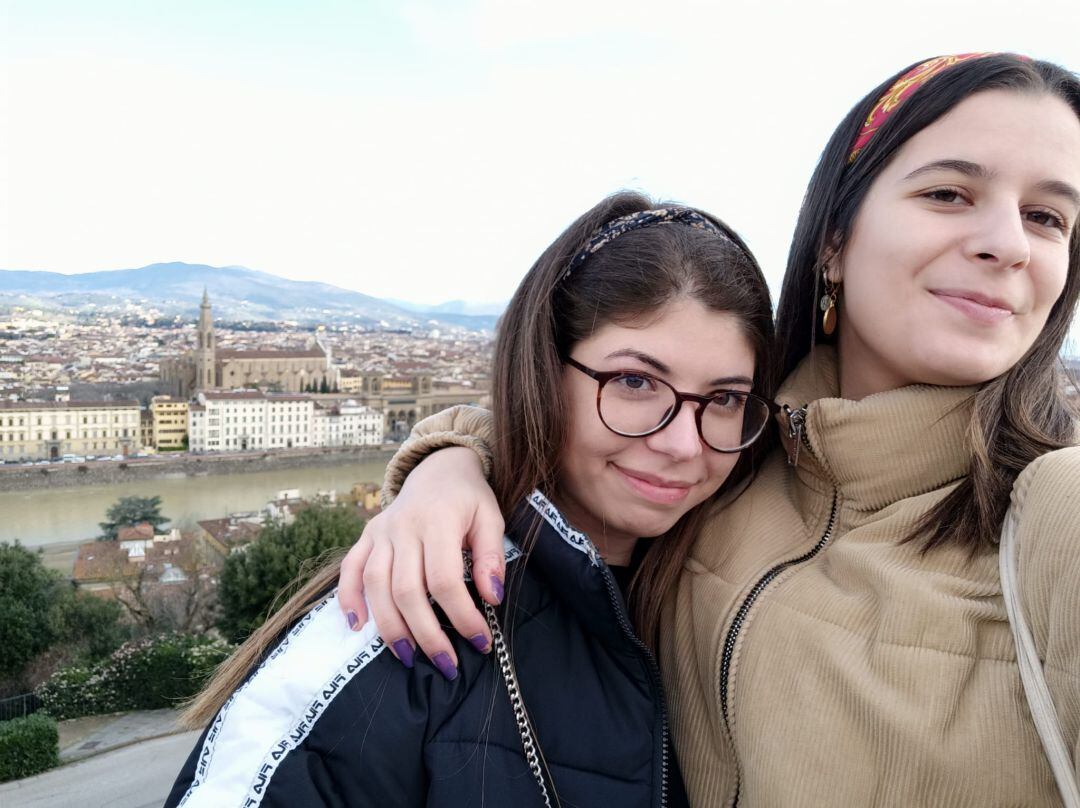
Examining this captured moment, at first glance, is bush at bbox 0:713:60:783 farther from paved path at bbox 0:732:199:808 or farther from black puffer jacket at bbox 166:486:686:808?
black puffer jacket at bbox 166:486:686:808

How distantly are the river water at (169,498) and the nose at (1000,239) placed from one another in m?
14.2

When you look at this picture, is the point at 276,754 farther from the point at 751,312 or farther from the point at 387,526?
the point at 751,312

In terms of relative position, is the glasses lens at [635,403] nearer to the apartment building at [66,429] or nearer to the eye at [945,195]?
the eye at [945,195]

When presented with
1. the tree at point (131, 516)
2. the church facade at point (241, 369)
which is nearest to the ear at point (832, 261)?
the tree at point (131, 516)

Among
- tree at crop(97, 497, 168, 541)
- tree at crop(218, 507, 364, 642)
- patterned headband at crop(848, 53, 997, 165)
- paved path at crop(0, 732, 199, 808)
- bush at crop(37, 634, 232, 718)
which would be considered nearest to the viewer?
patterned headband at crop(848, 53, 997, 165)

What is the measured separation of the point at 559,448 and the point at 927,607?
296mm

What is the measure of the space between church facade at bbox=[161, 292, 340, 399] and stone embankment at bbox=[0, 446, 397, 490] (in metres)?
4.17

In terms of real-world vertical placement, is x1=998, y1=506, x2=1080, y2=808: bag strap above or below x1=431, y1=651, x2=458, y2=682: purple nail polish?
above

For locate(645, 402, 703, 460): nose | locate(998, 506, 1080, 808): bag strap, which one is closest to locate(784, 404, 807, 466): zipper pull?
locate(645, 402, 703, 460): nose

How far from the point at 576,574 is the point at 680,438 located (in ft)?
0.45

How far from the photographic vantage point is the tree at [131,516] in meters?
12.8

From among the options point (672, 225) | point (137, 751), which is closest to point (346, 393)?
point (137, 751)

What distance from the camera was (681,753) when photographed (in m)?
0.68

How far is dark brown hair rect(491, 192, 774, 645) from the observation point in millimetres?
664
